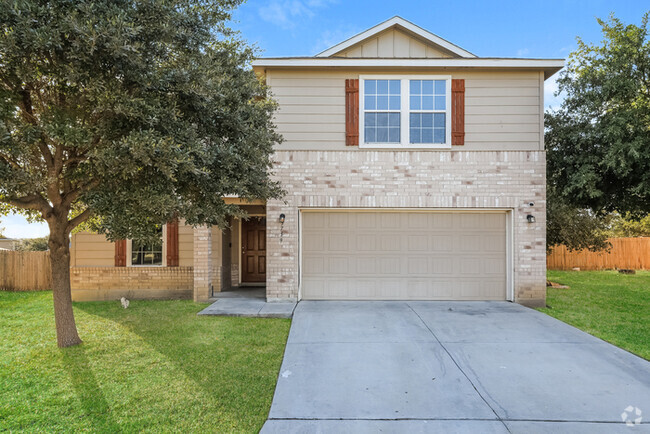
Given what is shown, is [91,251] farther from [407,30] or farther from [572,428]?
[572,428]

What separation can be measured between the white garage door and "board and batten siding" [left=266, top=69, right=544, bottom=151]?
1717mm

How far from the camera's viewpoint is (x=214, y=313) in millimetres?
6977

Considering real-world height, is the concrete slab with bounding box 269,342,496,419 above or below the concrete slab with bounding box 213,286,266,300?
above

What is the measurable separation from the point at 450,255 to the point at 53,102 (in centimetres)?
767

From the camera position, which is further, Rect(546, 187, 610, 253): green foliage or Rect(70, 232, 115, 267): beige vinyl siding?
Rect(546, 187, 610, 253): green foliage

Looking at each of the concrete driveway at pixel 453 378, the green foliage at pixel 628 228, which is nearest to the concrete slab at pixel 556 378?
the concrete driveway at pixel 453 378

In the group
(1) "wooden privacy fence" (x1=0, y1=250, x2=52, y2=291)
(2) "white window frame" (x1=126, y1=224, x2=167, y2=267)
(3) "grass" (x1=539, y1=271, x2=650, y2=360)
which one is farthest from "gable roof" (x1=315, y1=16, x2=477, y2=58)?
(1) "wooden privacy fence" (x1=0, y1=250, x2=52, y2=291)

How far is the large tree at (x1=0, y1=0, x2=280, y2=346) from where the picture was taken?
155 inches

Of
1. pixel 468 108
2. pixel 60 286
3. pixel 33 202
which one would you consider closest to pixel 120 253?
pixel 60 286

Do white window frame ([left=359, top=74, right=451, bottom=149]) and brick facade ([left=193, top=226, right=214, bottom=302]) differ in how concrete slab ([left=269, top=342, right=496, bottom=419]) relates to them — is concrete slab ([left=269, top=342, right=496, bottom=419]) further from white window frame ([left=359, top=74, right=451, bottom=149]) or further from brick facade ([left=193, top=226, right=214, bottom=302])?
white window frame ([left=359, top=74, right=451, bottom=149])

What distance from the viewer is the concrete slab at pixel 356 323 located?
18.4ft

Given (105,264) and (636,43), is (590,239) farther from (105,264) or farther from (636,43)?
(105,264)

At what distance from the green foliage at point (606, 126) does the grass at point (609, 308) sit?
2.32m

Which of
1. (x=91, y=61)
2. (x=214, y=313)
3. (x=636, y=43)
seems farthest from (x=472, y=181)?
(x=91, y=61)
